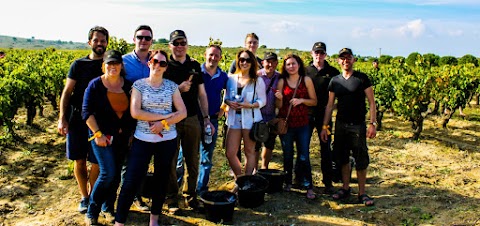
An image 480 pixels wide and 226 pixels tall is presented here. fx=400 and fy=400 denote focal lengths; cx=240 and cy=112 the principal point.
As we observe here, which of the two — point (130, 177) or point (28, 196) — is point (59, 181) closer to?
point (28, 196)

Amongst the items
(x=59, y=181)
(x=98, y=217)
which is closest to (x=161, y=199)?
(x=98, y=217)

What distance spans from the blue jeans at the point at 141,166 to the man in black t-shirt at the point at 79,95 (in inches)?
26.5

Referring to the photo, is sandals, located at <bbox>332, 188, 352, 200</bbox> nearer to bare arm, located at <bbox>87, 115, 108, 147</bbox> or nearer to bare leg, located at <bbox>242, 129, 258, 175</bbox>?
bare leg, located at <bbox>242, 129, 258, 175</bbox>

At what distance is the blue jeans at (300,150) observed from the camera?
5414mm

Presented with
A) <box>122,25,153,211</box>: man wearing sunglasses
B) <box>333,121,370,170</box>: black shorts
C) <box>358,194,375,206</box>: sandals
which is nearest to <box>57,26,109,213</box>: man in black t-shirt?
<box>122,25,153,211</box>: man wearing sunglasses

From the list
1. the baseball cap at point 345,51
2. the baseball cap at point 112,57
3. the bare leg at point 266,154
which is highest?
the baseball cap at point 345,51

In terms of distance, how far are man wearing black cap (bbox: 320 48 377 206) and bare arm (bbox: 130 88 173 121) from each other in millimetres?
2506

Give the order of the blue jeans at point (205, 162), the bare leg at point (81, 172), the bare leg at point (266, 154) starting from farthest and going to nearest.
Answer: the bare leg at point (266, 154)
the blue jeans at point (205, 162)
the bare leg at point (81, 172)

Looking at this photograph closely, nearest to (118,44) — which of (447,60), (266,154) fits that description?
(266,154)

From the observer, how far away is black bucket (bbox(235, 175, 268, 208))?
5.11 meters

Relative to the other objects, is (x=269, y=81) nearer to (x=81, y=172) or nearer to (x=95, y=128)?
(x=95, y=128)

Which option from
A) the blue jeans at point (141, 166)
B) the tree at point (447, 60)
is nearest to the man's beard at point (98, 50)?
the blue jeans at point (141, 166)

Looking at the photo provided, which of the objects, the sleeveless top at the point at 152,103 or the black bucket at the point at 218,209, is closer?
the sleeveless top at the point at 152,103

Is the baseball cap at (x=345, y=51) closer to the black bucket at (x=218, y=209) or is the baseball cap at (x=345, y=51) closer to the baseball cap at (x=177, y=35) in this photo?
the baseball cap at (x=177, y=35)
